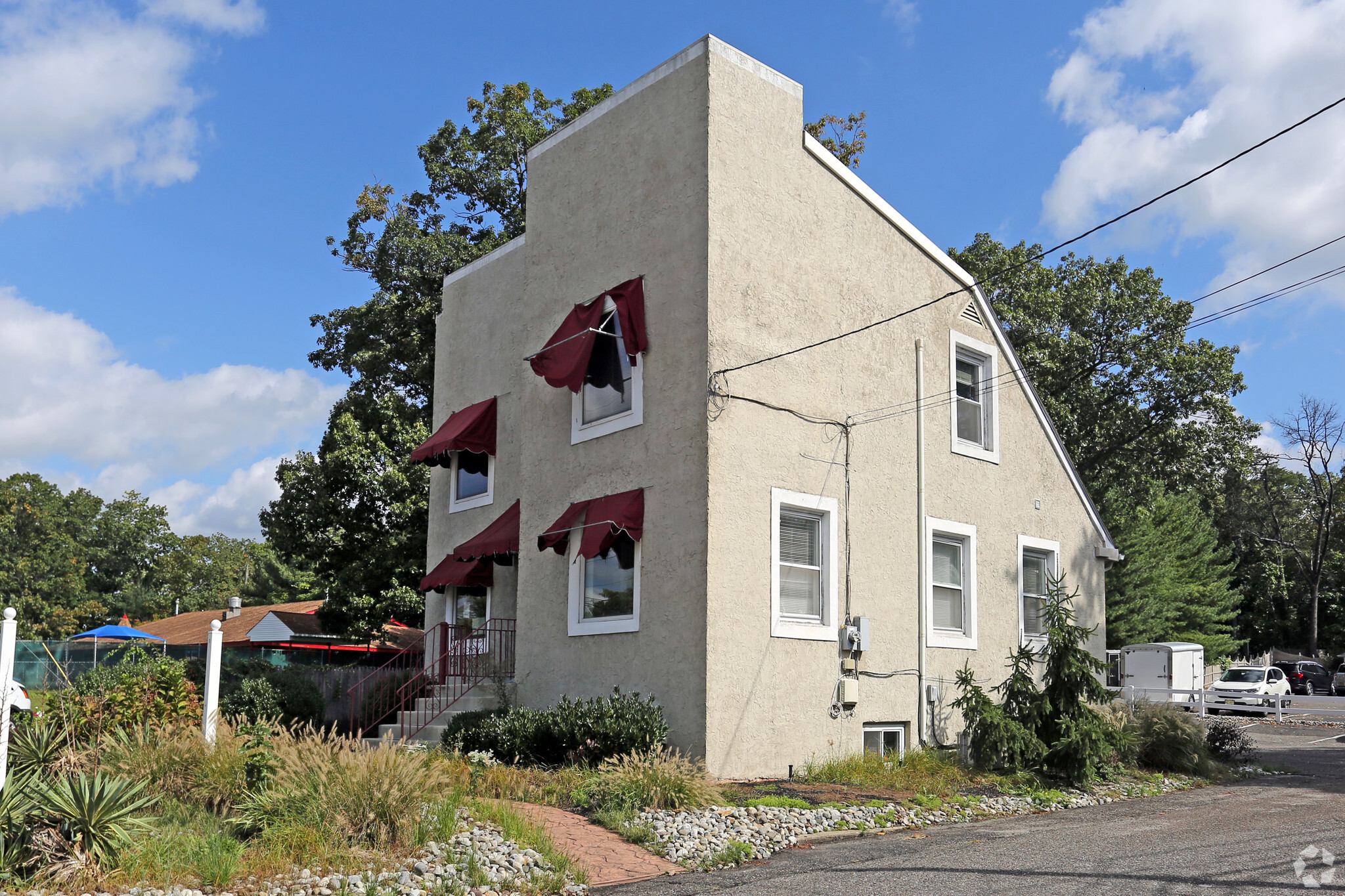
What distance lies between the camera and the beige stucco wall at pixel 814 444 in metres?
12.9

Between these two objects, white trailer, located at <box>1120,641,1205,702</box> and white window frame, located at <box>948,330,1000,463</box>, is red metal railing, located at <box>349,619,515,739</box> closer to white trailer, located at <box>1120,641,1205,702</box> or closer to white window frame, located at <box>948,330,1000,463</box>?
white window frame, located at <box>948,330,1000,463</box>

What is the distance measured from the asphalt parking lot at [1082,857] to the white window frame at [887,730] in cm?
262

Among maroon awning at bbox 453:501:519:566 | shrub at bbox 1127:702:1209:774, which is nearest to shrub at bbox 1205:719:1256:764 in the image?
shrub at bbox 1127:702:1209:774

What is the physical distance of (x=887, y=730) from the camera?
14.7m

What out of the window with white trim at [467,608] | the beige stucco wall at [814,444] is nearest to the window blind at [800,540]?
the beige stucco wall at [814,444]

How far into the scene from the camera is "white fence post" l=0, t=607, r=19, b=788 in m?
7.39

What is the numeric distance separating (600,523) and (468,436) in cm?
509

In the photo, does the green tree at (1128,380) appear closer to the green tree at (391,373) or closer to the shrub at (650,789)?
the green tree at (391,373)

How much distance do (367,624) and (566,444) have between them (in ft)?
39.9

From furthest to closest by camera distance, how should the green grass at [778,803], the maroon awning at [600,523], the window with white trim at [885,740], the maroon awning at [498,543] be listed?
1. the maroon awning at [498,543]
2. the window with white trim at [885,740]
3. the maroon awning at [600,523]
4. the green grass at [778,803]

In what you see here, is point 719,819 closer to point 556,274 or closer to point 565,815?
point 565,815

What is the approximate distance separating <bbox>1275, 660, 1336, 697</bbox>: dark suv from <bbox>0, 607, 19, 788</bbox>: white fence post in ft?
183

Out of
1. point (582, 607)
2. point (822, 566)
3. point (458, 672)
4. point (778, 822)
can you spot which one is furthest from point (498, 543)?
point (778, 822)

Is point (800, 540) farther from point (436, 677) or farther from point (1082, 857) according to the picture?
point (436, 677)
